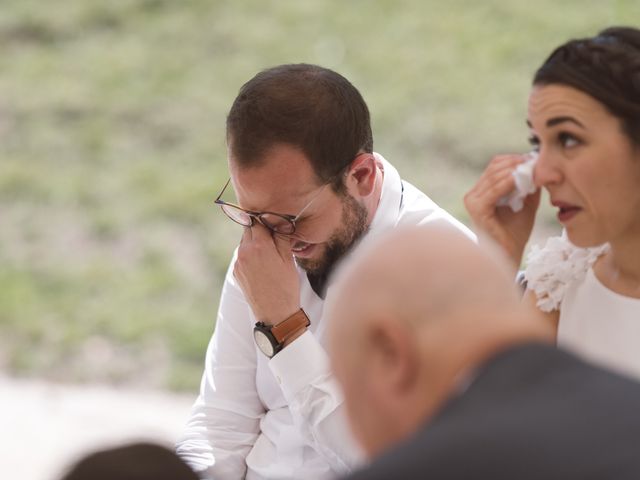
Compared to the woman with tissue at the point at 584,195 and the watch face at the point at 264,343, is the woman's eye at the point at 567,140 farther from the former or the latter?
the watch face at the point at 264,343

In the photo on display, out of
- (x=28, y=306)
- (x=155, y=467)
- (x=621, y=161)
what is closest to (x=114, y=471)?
(x=155, y=467)

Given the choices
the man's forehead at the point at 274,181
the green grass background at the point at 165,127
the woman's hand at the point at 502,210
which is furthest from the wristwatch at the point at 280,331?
the green grass background at the point at 165,127

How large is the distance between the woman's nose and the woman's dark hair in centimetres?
15

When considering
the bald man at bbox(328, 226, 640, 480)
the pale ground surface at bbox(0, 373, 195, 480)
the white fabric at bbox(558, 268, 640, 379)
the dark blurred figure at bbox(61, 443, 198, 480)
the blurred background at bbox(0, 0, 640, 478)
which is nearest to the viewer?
the bald man at bbox(328, 226, 640, 480)

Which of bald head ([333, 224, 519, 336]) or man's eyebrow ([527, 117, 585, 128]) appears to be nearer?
bald head ([333, 224, 519, 336])

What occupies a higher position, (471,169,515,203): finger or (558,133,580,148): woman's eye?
(558,133,580,148): woman's eye

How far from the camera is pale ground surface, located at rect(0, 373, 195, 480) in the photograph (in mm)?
4320

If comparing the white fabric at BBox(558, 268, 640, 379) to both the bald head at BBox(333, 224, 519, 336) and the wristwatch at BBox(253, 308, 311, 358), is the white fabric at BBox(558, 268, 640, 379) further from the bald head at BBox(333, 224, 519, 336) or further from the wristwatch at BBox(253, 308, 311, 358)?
the bald head at BBox(333, 224, 519, 336)

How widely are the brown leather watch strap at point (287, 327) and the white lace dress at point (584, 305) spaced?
52cm

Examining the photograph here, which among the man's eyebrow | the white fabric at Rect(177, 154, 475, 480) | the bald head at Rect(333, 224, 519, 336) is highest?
the man's eyebrow

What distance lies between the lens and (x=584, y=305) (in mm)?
2473

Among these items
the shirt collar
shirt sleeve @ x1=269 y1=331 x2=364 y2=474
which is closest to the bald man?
shirt sleeve @ x1=269 y1=331 x2=364 y2=474

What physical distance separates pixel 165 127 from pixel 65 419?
86.3 inches

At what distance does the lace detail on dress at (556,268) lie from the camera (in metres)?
2.50
